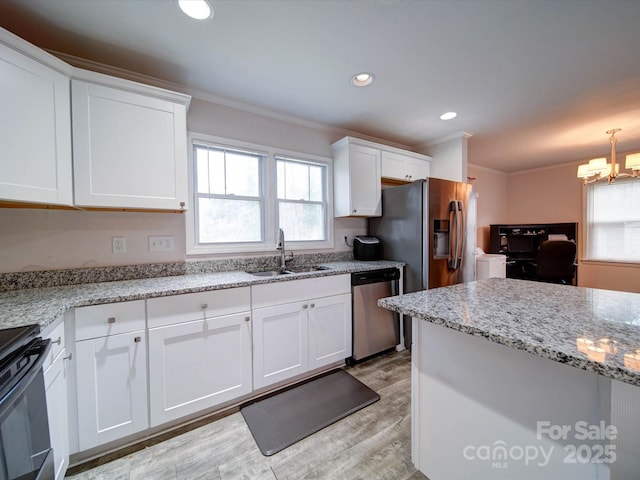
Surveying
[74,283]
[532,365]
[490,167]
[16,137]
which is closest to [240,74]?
[16,137]

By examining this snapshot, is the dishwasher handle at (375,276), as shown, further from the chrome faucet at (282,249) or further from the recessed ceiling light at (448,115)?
the recessed ceiling light at (448,115)

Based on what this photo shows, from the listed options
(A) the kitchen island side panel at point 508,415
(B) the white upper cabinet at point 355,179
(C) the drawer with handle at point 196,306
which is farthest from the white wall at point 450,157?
(C) the drawer with handle at point 196,306

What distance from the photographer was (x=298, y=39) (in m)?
1.59

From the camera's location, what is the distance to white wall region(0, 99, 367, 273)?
1.60m

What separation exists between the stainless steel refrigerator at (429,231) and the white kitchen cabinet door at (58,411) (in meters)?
2.63

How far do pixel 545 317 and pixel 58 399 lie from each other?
6.90ft

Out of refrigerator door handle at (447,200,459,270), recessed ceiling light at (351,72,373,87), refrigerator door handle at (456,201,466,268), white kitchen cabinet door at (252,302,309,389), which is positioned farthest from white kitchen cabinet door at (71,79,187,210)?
refrigerator door handle at (456,201,466,268)

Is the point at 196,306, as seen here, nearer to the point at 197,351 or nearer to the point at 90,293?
the point at 197,351

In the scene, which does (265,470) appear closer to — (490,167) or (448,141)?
(448,141)

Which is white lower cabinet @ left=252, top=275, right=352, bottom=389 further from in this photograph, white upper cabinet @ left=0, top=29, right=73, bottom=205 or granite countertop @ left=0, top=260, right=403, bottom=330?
white upper cabinet @ left=0, top=29, right=73, bottom=205

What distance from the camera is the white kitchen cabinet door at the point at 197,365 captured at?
1.55 m

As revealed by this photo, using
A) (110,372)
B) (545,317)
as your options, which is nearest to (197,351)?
(110,372)

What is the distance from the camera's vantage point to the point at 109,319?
4.63 ft

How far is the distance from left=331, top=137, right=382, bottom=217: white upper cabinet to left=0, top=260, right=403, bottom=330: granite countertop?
1.07 m
